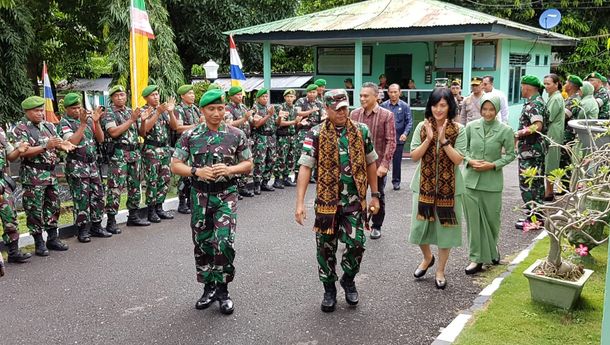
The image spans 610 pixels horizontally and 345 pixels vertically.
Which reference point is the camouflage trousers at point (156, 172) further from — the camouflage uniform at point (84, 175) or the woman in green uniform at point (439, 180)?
the woman in green uniform at point (439, 180)

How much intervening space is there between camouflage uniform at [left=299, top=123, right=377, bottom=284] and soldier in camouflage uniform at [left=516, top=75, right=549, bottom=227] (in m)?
3.37

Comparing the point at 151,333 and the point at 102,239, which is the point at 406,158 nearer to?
the point at 102,239

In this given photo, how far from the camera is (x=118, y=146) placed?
7.78 m

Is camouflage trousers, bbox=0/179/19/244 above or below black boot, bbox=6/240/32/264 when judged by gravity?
above

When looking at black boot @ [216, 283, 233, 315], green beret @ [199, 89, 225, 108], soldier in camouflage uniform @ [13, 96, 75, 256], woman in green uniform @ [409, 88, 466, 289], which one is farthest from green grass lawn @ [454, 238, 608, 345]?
soldier in camouflage uniform @ [13, 96, 75, 256]

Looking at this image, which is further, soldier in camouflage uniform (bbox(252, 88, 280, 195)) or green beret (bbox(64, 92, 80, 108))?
soldier in camouflage uniform (bbox(252, 88, 280, 195))

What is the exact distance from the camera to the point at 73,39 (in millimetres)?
17672

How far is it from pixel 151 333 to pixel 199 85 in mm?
11036

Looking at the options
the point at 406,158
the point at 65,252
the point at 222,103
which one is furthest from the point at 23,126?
the point at 406,158

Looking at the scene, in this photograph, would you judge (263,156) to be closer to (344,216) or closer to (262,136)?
(262,136)

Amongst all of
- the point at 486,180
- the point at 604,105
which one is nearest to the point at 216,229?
the point at 486,180

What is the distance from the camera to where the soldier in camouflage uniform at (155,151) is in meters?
8.03

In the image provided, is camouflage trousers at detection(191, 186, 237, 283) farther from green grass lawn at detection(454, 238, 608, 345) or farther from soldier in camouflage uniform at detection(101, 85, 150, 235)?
soldier in camouflage uniform at detection(101, 85, 150, 235)

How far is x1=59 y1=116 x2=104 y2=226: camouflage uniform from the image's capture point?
23.5ft
